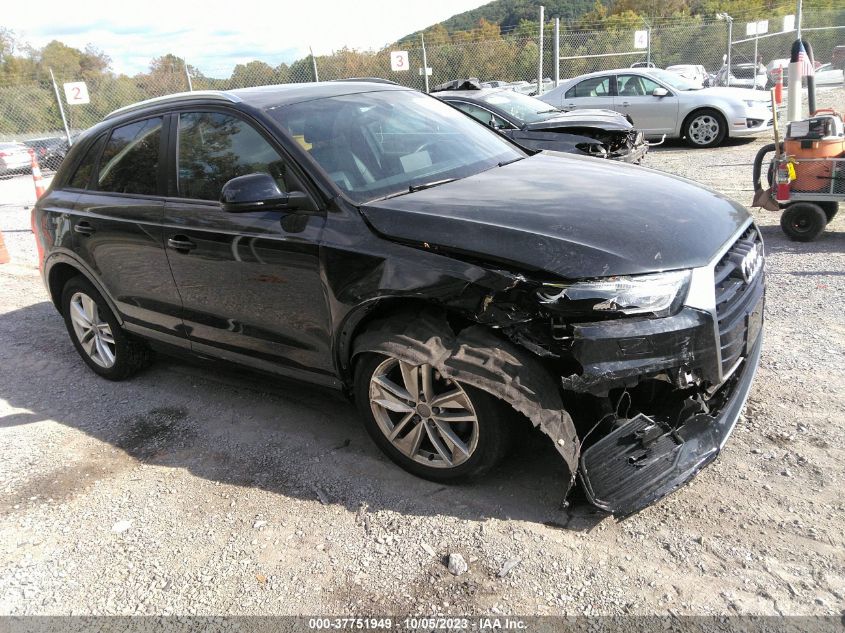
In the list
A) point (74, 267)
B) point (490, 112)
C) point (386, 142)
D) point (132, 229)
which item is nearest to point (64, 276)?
point (74, 267)

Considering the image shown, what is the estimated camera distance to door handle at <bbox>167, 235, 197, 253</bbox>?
380 centimetres

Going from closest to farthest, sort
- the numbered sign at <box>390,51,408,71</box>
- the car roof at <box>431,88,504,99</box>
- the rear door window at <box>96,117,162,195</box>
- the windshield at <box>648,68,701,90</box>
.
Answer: the rear door window at <box>96,117,162,195</box>
the car roof at <box>431,88,504,99</box>
the windshield at <box>648,68,701,90</box>
the numbered sign at <box>390,51,408,71</box>

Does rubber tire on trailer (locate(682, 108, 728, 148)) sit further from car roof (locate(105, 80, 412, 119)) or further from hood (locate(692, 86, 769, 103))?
car roof (locate(105, 80, 412, 119))

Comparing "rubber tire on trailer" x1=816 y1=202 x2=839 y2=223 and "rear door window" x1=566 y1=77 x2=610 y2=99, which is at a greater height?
"rear door window" x1=566 y1=77 x2=610 y2=99

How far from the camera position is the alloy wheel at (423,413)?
3066 millimetres

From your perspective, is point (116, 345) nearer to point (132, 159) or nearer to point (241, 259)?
point (132, 159)

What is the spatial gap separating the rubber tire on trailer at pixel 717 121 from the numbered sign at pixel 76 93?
46.7 feet

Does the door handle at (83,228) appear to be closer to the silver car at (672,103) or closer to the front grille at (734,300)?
the front grille at (734,300)

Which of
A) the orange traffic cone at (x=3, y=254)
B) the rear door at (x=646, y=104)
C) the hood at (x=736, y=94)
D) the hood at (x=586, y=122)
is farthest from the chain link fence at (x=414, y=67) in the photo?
the orange traffic cone at (x=3, y=254)

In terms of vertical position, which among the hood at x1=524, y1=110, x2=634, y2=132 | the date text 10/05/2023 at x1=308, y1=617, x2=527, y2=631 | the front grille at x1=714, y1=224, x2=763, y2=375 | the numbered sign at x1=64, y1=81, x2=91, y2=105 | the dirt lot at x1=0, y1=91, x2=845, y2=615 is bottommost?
the date text 10/05/2023 at x1=308, y1=617, x2=527, y2=631

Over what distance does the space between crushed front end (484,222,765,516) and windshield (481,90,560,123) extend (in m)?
7.75

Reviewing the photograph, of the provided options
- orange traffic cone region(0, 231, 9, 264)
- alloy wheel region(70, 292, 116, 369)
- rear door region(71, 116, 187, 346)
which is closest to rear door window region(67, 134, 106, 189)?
rear door region(71, 116, 187, 346)

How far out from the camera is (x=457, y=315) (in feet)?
9.83

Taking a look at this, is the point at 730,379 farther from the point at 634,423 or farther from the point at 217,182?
the point at 217,182
